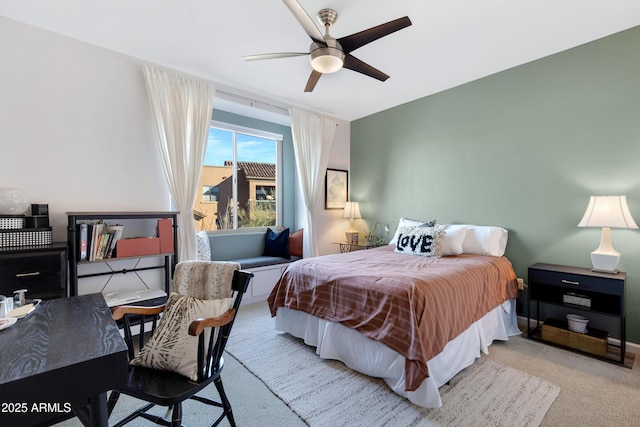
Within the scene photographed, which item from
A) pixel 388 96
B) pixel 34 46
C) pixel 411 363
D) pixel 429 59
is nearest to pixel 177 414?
pixel 411 363

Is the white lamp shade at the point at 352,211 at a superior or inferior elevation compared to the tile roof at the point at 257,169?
inferior

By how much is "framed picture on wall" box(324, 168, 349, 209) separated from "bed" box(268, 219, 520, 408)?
69.4 inches

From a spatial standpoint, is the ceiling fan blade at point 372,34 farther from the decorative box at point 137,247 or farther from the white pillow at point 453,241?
the decorative box at point 137,247

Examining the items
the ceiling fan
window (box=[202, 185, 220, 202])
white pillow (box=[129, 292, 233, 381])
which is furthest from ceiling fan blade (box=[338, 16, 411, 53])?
window (box=[202, 185, 220, 202])

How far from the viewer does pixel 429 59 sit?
2957 mm

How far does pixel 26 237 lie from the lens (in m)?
2.05

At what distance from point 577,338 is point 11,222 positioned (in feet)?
14.7

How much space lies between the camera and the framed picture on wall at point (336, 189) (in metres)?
4.68

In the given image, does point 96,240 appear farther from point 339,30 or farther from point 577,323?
point 577,323

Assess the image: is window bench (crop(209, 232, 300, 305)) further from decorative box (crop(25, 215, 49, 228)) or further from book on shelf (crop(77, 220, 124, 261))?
decorative box (crop(25, 215, 49, 228))

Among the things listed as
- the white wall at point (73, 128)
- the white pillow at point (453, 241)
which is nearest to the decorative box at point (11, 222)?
the white wall at point (73, 128)

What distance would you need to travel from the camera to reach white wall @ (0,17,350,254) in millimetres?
2287

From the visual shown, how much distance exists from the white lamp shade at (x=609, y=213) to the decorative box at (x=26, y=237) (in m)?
4.24

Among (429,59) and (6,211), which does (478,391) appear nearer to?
(429,59)
